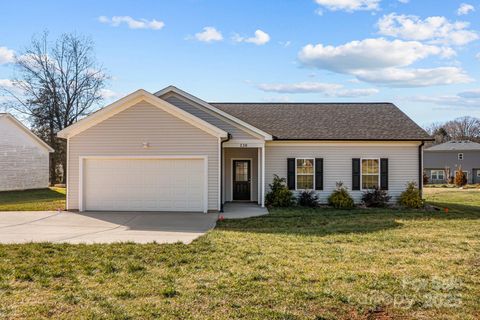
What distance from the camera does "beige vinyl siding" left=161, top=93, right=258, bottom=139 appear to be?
57.1 ft

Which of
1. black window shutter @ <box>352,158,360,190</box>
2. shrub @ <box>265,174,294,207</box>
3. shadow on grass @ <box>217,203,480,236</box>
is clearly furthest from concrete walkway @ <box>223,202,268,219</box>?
black window shutter @ <box>352,158,360,190</box>

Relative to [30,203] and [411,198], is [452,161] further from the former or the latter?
[30,203]

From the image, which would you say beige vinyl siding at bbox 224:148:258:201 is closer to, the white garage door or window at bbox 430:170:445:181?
the white garage door

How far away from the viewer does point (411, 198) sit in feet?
56.9

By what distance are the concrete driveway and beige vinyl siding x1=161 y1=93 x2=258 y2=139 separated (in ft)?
14.0

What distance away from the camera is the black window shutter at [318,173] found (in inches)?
713

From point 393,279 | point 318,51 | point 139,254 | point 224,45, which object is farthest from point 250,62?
point 393,279

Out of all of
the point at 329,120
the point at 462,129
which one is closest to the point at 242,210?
the point at 329,120

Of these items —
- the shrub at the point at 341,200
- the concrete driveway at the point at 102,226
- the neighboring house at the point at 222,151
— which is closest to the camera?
the concrete driveway at the point at 102,226

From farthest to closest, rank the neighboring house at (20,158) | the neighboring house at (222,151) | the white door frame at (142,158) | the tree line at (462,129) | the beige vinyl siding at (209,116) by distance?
the tree line at (462,129) → the neighboring house at (20,158) → the beige vinyl siding at (209,116) → the neighboring house at (222,151) → the white door frame at (142,158)

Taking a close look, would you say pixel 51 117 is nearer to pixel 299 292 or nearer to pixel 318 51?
pixel 318 51

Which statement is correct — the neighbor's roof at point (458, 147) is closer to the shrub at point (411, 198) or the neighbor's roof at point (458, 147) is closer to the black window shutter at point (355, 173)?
the shrub at point (411, 198)

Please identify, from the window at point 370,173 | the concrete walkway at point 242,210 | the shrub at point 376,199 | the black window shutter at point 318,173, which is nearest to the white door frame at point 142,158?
the concrete walkway at point 242,210

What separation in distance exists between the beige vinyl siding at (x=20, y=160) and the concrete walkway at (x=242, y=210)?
18.7 metres
